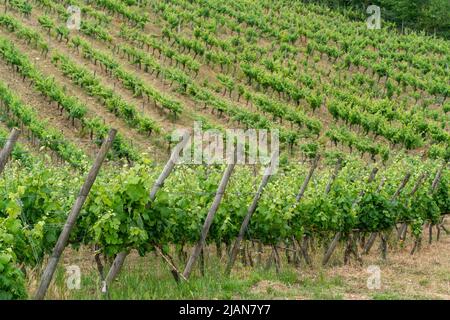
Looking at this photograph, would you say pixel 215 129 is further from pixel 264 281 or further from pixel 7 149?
pixel 7 149

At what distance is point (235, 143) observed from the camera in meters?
23.9

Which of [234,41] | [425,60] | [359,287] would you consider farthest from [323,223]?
[425,60]

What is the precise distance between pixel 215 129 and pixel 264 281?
16242 millimetres

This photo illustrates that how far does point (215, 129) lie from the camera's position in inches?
968

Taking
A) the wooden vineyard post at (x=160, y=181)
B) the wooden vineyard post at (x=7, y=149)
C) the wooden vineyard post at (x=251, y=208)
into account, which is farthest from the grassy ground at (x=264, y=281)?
the wooden vineyard post at (x=7, y=149)

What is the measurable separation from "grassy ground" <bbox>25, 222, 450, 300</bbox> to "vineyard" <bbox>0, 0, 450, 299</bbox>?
207 mm

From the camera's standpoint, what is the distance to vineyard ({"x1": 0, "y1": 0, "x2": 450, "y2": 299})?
25.5ft

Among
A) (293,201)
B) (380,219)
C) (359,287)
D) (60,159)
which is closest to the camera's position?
(359,287)

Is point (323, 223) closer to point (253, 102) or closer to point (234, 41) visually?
point (253, 102)

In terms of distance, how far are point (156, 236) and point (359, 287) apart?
2.78m

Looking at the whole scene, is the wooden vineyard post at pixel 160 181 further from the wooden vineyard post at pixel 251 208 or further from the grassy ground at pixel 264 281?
the wooden vineyard post at pixel 251 208

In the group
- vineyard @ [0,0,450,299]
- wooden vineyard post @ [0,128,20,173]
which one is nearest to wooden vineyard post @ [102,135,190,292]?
vineyard @ [0,0,450,299]

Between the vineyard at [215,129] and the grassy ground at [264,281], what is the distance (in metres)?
0.21

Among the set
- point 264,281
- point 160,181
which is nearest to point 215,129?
point 264,281
